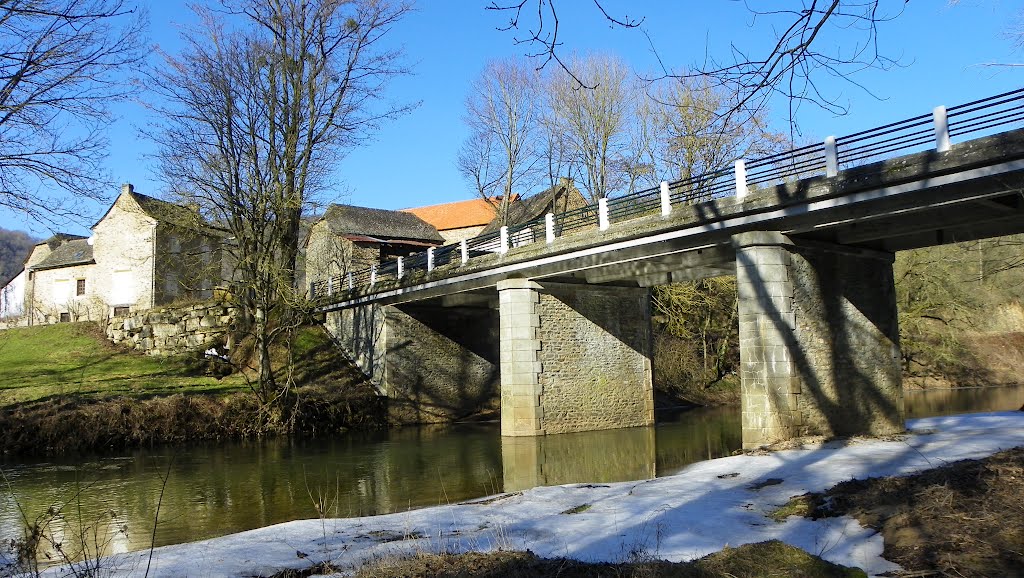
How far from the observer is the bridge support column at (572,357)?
1964 cm

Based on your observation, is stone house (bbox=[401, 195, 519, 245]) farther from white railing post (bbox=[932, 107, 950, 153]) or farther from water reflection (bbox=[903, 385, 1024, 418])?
white railing post (bbox=[932, 107, 950, 153])

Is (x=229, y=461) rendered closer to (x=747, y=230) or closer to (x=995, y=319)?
(x=747, y=230)

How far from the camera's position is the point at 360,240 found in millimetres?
39000

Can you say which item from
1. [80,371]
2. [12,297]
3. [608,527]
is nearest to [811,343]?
[608,527]

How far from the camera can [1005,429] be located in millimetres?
11742

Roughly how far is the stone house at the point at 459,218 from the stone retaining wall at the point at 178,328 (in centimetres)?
2523

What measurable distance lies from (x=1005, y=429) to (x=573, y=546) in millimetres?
10125

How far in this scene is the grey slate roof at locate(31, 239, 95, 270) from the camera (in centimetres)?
3794

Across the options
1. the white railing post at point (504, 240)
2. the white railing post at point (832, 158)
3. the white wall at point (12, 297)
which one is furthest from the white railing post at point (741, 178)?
the white wall at point (12, 297)

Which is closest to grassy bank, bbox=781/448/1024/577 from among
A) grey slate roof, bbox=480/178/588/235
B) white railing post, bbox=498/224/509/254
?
white railing post, bbox=498/224/509/254

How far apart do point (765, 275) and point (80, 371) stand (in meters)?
22.9

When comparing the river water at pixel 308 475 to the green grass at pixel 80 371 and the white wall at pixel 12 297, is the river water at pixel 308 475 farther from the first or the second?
the white wall at pixel 12 297

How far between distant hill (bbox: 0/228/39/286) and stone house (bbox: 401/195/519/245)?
1634 inches

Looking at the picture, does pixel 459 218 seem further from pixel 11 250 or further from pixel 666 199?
pixel 11 250
